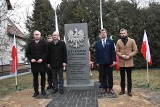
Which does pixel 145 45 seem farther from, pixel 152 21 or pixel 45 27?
pixel 45 27

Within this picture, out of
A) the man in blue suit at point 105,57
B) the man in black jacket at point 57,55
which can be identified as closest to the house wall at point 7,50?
the man in black jacket at point 57,55

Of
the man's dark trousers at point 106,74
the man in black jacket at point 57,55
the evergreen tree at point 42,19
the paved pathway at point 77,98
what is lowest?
the paved pathway at point 77,98

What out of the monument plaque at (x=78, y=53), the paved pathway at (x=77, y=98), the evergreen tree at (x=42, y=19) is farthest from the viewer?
the evergreen tree at (x=42, y=19)

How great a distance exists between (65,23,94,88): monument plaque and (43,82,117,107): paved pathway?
717mm

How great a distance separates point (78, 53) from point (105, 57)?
185cm

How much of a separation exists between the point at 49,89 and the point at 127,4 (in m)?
18.5

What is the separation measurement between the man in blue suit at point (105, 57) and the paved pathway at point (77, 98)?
523 mm

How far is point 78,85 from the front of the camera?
12.3m

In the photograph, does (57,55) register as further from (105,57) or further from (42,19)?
(42,19)

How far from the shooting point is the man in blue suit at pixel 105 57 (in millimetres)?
10664

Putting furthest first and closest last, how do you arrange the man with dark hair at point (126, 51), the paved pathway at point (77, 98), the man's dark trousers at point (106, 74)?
the man's dark trousers at point (106, 74) < the man with dark hair at point (126, 51) < the paved pathway at point (77, 98)

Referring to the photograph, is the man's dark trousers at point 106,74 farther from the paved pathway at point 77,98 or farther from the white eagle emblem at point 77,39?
the white eagle emblem at point 77,39

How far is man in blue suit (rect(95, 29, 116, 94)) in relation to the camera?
1066 centimetres

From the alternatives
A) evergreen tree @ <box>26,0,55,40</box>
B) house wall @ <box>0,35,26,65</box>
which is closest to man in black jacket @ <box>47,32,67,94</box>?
house wall @ <box>0,35,26,65</box>
